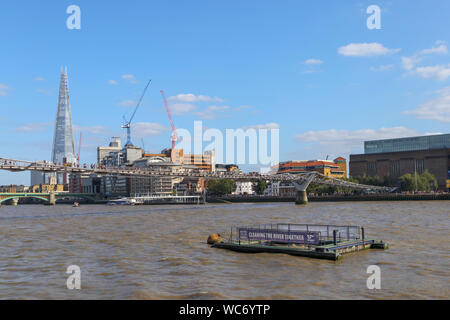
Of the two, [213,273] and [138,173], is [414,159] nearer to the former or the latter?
[138,173]

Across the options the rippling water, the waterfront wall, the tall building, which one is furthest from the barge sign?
the tall building

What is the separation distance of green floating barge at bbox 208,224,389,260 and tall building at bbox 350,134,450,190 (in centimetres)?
15139

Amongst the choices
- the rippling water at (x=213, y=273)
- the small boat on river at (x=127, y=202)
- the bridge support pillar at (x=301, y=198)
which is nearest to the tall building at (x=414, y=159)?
the bridge support pillar at (x=301, y=198)

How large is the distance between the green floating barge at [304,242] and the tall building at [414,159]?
15139 centimetres

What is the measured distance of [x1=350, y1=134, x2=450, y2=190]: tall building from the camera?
17225cm

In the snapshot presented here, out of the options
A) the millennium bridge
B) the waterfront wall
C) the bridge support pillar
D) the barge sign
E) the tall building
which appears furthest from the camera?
the tall building

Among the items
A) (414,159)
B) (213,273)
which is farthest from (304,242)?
(414,159)

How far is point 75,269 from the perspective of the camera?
23.3 metres

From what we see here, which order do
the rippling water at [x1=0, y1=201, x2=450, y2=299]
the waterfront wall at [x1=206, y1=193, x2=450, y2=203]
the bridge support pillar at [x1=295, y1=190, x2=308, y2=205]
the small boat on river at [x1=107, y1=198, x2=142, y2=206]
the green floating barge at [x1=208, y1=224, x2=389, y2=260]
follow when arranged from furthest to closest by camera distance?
the small boat on river at [x1=107, y1=198, x2=142, y2=206]
the bridge support pillar at [x1=295, y1=190, x2=308, y2=205]
the waterfront wall at [x1=206, y1=193, x2=450, y2=203]
the green floating barge at [x1=208, y1=224, x2=389, y2=260]
the rippling water at [x1=0, y1=201, x2=450, y2=299]

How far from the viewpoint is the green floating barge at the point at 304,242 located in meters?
25.6

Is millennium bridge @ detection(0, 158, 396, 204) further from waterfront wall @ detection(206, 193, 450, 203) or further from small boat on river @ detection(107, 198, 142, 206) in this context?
small boat on river @ detection(107, 198, 142, 206)

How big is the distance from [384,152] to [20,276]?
195754 millimetres
